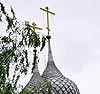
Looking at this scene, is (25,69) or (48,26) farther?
(48,26)

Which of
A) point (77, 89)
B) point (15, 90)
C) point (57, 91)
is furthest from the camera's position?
point (77, 89)

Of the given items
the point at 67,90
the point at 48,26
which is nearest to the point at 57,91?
the point at 67,90

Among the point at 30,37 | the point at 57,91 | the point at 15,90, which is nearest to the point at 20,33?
the point at 30,37

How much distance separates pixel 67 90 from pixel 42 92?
38.8ft

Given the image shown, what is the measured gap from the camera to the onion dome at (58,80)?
1830cm

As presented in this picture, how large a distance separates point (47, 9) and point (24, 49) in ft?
43.9

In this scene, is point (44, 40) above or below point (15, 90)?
above

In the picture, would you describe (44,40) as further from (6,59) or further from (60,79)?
(60,79)

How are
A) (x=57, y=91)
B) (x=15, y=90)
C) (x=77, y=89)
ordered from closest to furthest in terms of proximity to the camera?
(x=15, y=90) < (x=57, y=91) < (x=77, y=89)

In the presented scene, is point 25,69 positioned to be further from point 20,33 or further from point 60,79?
point 60,79

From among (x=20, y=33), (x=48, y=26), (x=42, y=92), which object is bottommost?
(x=42, y=92)

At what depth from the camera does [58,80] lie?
18.8m

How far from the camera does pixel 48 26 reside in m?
19.9

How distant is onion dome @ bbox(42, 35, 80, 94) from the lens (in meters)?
18.3
